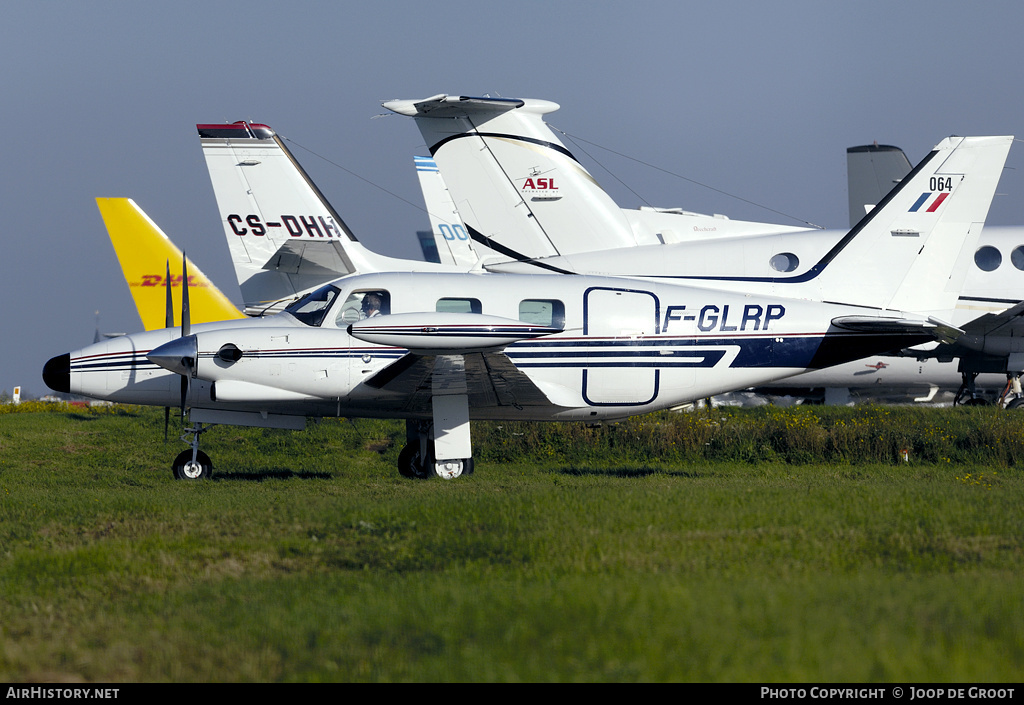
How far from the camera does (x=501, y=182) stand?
18938 mm

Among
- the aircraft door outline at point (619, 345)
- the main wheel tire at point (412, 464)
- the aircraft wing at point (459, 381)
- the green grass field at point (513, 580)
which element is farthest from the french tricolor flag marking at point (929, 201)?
the main wheel tire at point (412, 464)

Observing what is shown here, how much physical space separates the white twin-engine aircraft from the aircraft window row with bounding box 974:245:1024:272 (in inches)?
456

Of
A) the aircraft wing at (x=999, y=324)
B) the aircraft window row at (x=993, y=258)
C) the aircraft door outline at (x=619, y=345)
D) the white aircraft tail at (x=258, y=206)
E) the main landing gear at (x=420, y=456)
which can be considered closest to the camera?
the aircraft door outline at (x=619, y=345)

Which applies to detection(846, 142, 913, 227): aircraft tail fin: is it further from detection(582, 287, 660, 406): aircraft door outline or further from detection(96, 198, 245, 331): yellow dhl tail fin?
detection(96, 198, 245, 331): yellow dhl tail fin

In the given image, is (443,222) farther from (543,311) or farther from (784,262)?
(543,311)

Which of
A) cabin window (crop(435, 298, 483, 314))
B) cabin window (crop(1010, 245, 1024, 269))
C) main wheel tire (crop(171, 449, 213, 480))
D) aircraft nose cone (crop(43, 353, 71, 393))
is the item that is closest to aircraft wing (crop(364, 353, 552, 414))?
cabin window (crop(435, 298, 483, 314))

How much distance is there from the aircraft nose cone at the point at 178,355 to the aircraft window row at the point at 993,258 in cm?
2000

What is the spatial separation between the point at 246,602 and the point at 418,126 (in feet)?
47.7

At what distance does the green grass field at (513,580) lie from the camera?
15.4 ft

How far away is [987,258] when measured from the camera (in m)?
24.5

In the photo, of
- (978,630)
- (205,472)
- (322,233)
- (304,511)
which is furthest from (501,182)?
(978,630)

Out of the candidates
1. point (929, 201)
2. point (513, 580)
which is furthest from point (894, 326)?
point (513, 580)

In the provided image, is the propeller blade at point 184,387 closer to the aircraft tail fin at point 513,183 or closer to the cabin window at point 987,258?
the aircraft tail fin at point 513,183

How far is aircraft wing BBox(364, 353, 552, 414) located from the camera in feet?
41.3
